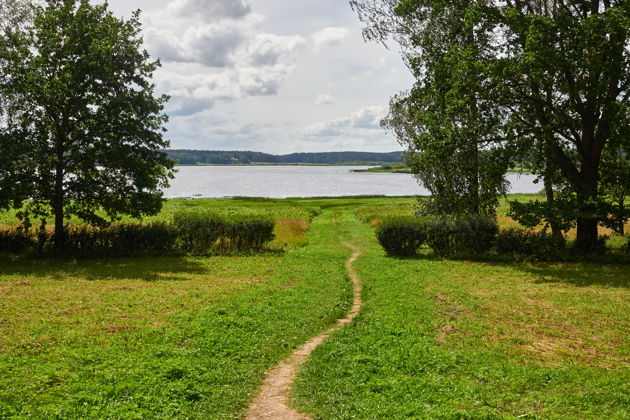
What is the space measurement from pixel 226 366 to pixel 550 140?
2502 centimetres

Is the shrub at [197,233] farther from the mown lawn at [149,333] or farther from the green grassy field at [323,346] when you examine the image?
the green grassy field at [323,346]

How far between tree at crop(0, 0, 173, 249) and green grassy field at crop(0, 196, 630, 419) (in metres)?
6.96

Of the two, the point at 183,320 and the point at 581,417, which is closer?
the point at 581,417

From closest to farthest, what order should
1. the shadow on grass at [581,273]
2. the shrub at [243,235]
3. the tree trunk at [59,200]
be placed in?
the shadow on grass at [581,273] → the tree trunk at [59,200] → the shrub at [243,235]

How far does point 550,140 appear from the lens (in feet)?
93.5

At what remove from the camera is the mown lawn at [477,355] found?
352 inches

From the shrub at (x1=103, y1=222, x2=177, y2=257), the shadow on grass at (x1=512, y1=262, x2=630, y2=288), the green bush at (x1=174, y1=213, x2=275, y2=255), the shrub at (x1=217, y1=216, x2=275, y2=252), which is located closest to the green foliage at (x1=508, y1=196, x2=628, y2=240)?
the shadow on grass at (x1=512, y1=262, x2=630, y2=288)

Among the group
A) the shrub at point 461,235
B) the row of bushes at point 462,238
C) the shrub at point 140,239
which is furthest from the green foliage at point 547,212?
the shrub at point 140,239

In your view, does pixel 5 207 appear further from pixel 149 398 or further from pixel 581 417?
pixel 581 417

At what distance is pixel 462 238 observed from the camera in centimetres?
3114

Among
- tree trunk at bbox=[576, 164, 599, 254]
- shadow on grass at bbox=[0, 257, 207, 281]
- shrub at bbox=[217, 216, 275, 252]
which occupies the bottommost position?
shadow on grass at bbox=[0, 257, 207, 281]

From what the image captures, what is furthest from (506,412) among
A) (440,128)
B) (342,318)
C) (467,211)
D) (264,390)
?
(467,211)

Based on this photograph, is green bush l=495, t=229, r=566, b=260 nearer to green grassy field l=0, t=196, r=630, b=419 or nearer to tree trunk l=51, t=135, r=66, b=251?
green grassy field l=0, t=196, r=630, b=419

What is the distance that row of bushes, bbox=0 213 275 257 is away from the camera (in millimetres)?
30438
